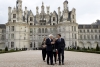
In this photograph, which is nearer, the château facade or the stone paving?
the stone paving

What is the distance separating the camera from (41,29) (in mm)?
77750

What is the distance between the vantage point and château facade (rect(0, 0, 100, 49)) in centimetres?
7012

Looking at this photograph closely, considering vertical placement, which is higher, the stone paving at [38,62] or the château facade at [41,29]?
the château facade at [41,29]

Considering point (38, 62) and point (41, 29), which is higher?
point (41, 29)

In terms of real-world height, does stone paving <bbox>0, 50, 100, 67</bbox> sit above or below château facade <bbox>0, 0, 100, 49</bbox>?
below

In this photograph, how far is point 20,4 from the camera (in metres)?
73.3

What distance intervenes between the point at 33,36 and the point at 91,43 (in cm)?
2844

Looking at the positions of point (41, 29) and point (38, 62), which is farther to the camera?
point (41, 29)

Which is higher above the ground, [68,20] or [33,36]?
[68,20]

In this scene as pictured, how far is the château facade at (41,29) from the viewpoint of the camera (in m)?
70.1

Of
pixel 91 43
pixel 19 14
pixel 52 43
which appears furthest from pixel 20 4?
pixel 52 43

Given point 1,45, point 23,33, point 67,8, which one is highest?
point 67,8

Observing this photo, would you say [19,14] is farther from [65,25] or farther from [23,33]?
[65,25]

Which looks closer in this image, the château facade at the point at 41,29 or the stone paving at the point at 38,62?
the stone paving at the point at 38,62
